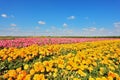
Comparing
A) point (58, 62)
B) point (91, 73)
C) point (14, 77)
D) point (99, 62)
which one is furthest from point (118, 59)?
point (14, 77)

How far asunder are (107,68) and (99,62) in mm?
419

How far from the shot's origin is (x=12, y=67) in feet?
20.8

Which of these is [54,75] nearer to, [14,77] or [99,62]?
[14,77]

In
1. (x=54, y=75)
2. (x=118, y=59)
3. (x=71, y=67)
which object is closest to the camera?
(x=54, y=75)

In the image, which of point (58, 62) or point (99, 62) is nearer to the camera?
point (58, 62)

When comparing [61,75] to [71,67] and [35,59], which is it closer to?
[71,67]

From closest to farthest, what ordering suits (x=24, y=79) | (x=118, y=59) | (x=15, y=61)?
1. (x=24, y=79)
2. (x=15, y=61)
3. (x=118, y=59)

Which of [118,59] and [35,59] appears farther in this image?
[118,59]

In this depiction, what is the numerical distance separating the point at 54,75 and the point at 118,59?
3834mm

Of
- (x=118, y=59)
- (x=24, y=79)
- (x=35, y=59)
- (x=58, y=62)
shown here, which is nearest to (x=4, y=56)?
(x=35, y=59)

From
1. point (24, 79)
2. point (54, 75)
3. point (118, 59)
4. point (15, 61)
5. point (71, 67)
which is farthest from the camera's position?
point (118, 59)

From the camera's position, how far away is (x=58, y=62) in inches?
214

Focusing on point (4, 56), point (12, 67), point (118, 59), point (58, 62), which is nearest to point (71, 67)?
point (58, 62)

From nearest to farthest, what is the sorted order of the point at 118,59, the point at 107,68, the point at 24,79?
1. the point at 24,79
2. the point at 107,68
3. the point at 118,59
